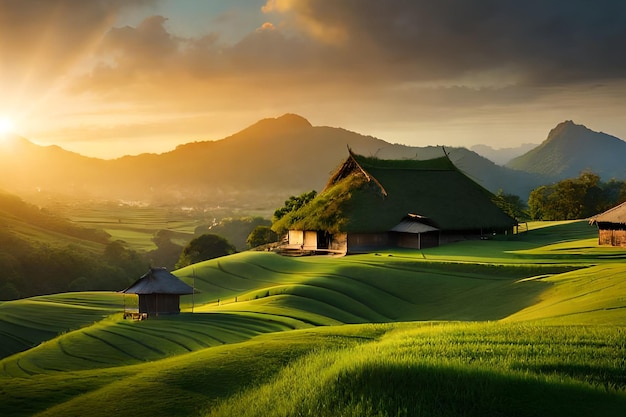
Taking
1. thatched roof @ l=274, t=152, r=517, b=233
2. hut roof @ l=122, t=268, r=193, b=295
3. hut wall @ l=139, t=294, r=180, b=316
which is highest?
thatched roof @ l=274, t=152, r=517, b=233

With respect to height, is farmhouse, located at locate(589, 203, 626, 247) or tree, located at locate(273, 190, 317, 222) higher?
tree, located at locate(273, 190, 317, 222)

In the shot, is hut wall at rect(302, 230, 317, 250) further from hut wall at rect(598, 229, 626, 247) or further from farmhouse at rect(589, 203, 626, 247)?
hut wall at rect(598, 229, 626, 247)

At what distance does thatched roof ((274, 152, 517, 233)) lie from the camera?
57.8 metres

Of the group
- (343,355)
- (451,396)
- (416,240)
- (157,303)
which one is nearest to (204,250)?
(416,240)

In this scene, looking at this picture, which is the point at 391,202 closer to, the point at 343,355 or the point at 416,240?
the point at 416,240

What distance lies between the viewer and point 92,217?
6191 inches

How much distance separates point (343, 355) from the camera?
1255 centimetres

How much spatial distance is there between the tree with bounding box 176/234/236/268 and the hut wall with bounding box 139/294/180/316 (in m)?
47.7

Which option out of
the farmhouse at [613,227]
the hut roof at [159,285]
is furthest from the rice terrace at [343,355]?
the farmhouse at [613,227]

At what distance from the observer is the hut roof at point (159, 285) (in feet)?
97.5

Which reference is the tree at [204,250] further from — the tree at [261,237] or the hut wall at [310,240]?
the hut wall at [310,240]

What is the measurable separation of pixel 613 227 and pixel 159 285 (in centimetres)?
3226

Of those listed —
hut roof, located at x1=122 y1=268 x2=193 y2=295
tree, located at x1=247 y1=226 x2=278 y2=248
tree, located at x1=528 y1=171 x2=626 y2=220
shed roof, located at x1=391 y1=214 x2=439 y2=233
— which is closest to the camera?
hut roof, located at x1=122 y1=268 x2=193 y2=295

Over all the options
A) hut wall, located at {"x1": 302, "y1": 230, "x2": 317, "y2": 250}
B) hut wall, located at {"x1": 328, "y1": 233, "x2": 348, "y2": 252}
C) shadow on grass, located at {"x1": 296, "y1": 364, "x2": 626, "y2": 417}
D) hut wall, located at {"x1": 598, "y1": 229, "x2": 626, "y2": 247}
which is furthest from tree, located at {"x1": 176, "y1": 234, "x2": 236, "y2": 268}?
shadow on grass, located at {"x1": 296, "y1": 364, "x2": 626, "y2": 417}
